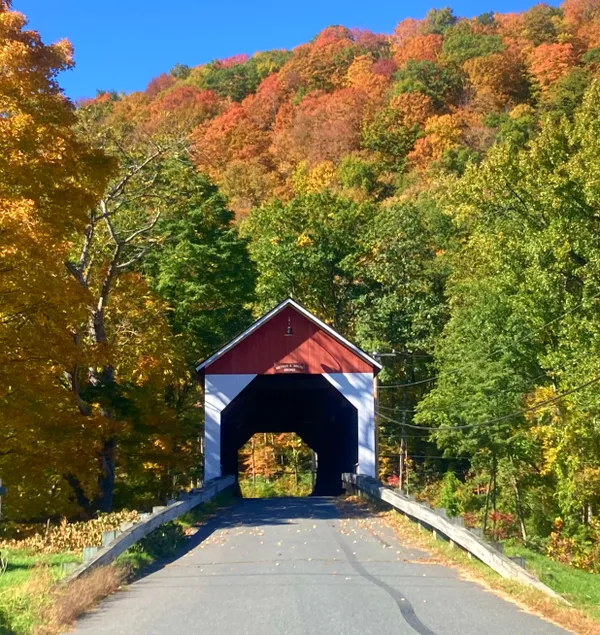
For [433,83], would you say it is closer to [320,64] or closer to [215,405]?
[320,64]

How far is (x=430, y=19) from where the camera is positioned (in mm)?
121500

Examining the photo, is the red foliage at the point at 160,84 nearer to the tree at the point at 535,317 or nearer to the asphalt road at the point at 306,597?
the tree at the point at 535,317

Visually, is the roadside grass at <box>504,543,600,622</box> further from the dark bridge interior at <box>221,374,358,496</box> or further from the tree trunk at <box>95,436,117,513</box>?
the dark bridge interior at <box>221,374,358,496</box>

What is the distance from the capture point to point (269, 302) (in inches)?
1705

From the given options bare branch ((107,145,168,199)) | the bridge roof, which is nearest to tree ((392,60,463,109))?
the bridge roof

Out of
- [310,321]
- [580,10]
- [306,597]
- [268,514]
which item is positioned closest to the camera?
[306,597]

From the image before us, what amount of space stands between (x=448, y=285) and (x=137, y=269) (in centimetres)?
1453

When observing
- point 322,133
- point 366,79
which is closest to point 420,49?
point 366,79

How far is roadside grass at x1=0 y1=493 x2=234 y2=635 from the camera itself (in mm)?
6492

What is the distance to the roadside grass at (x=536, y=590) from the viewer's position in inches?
270

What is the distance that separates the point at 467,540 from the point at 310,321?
16681 millimetres

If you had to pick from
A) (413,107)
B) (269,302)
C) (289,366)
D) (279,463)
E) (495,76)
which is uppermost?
(495,76)

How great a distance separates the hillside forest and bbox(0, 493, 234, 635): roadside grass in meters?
5.35

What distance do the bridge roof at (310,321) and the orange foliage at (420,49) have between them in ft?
243
